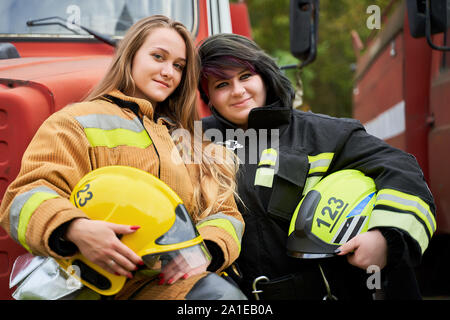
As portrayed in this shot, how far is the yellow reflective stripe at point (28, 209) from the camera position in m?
1.74

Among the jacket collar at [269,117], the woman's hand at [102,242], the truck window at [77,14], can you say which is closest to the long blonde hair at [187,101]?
the jacket collar at [269,117]

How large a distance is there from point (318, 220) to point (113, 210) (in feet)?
2.74

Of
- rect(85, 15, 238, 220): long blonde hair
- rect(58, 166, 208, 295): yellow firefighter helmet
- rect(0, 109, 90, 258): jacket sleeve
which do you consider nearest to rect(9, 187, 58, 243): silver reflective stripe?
rect(0, 109, 90, 258): jacket sleeve

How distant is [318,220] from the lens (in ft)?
7.22

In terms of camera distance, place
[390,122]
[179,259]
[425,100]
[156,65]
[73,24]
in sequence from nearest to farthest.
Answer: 1. [179,259]
2. [156,65]
3. [73,24]
4. [425,100]
5. [390,122]

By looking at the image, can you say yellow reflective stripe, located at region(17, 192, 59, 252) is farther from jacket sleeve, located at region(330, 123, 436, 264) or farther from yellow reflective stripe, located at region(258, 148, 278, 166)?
jacket sleeve, located at region(330, 123, 436, 264)

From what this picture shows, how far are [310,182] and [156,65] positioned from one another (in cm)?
84

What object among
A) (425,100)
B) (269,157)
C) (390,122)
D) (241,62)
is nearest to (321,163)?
(269,157)

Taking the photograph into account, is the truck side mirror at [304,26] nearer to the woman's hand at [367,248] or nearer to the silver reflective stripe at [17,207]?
the woman's hand at [367,248]

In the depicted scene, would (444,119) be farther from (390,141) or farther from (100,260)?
(100,260)

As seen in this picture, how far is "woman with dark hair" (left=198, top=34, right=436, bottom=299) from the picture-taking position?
2.18 meters

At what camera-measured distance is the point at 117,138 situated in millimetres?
2123

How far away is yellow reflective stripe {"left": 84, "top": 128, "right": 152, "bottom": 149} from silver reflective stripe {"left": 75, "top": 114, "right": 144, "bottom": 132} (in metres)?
0.02

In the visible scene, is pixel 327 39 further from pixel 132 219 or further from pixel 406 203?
pixel 132 219
